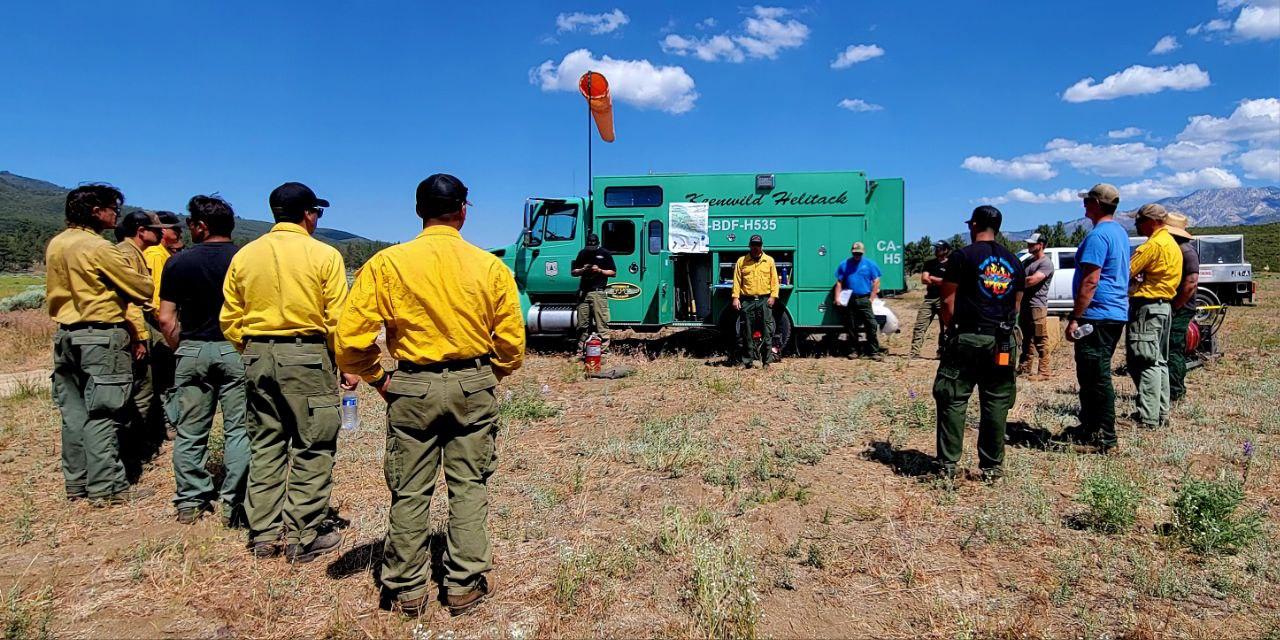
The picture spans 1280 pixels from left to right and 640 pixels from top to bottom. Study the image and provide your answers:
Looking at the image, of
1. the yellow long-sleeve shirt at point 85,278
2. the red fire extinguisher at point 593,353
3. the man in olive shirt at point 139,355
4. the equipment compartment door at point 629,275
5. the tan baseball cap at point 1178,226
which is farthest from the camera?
the equipment compartment door at point 629,275

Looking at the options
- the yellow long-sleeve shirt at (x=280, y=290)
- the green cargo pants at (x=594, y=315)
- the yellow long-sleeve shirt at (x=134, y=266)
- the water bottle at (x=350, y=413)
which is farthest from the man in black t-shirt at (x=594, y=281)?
the yellow long-sleeve shirt at (x=280, y=290)

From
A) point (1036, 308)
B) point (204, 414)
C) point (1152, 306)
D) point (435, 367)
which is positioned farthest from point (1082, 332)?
point (204, 414)

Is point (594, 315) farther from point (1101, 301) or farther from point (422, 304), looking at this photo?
point (422, 304)

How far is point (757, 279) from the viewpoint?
9.24m

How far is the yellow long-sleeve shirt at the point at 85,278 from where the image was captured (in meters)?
4.07

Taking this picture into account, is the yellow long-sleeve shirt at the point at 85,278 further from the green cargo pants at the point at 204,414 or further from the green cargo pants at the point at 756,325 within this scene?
the green cargo pants at the point at 756,325

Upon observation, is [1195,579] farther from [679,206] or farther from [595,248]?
[679,206]

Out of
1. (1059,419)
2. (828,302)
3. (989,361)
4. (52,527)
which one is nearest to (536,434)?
(52,527)

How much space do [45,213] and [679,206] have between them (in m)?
222

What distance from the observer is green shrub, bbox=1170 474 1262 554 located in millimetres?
3387

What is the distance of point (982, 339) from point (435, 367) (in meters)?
3.56

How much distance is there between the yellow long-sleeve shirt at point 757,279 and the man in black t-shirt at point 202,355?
6664 millimetres

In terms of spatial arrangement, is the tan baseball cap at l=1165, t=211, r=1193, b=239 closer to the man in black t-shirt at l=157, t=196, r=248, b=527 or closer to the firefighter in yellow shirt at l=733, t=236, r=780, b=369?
the firefighter in yellow shirt at l=733, t=236, r=780, b=369

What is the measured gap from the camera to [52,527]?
402 cm
